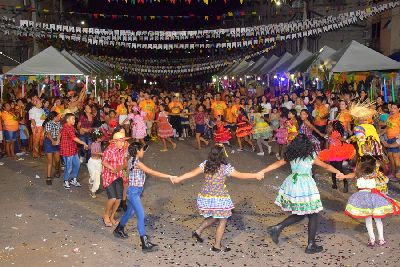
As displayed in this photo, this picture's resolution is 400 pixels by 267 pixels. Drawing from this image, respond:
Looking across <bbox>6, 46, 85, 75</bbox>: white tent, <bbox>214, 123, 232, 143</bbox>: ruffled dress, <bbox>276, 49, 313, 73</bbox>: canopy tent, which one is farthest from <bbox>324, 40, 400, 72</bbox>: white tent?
<bbox>6, 46, 85, 75</bbox>: white tent

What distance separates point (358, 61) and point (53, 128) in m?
11.3

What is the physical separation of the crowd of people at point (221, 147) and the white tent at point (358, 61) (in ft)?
4.71

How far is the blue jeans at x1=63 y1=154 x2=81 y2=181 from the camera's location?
1084 centimetres

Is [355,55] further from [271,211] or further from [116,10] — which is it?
[116,10]

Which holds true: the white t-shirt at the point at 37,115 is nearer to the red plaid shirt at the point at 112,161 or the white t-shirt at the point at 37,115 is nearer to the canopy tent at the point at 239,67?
the red plaid shirt at the point at 112,161

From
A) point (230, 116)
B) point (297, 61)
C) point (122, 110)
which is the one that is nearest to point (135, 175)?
point (122, 110)

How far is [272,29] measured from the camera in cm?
2348

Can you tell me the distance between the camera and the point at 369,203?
6984mm

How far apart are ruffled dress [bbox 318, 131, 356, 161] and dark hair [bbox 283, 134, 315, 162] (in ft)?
11.1

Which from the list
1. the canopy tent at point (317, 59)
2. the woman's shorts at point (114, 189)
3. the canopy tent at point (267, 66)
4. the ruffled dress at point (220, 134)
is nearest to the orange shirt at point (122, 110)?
the ruffled dress at point (220, 134)

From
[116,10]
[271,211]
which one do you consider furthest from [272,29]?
[116,10]

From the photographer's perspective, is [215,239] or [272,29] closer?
[215,239]

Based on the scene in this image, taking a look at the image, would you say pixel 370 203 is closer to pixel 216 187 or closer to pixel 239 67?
pixel 216 187

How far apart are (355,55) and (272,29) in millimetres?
5853
